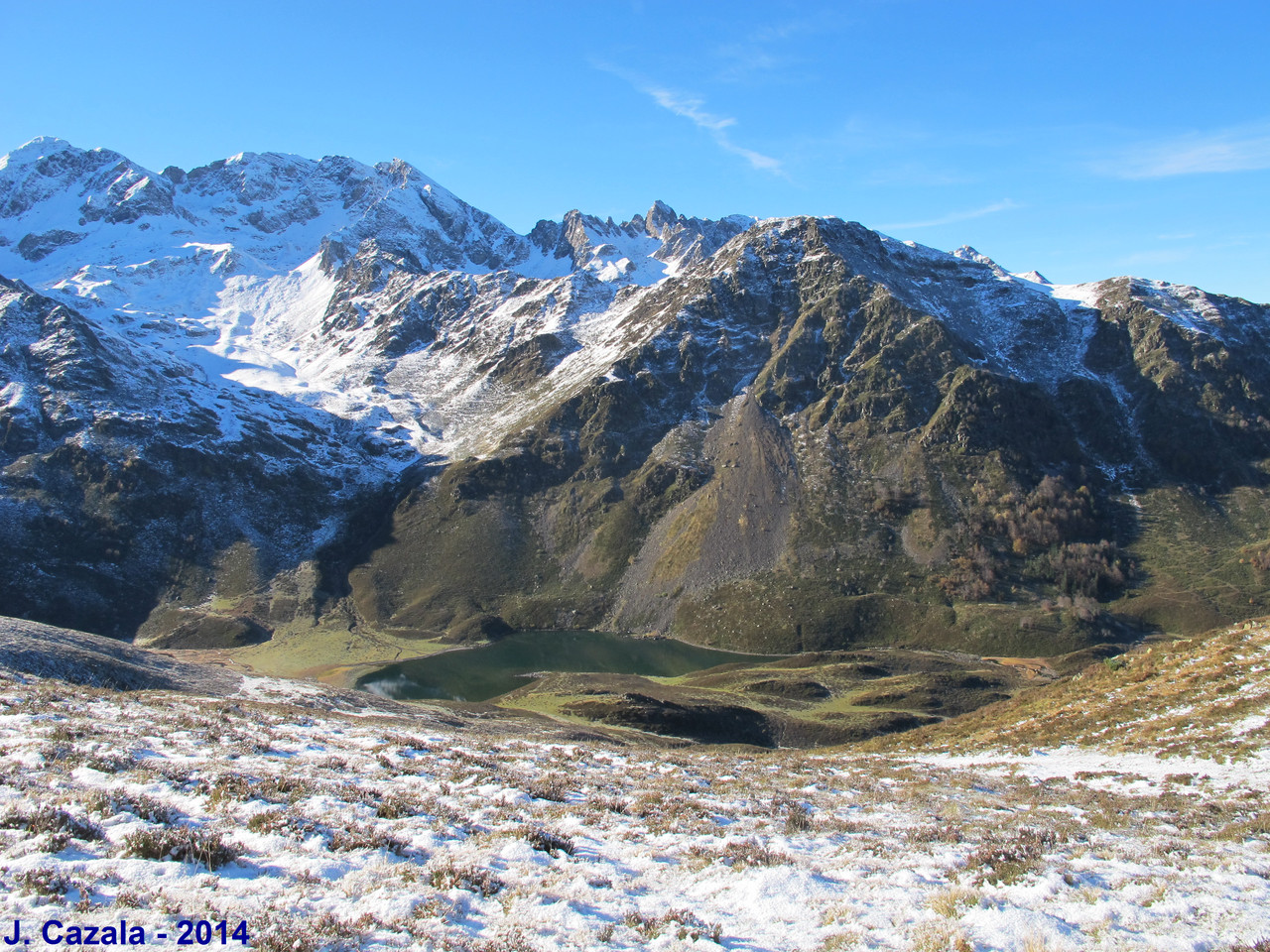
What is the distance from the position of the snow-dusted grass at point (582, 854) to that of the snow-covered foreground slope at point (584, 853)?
0.18 ft

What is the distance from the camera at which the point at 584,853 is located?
47.6 feet

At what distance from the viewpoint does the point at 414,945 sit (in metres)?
9.62

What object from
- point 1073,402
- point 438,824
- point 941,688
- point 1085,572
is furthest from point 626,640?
point 1073,402

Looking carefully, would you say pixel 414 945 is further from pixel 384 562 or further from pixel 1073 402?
pixel 1073 402

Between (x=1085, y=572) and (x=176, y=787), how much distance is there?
510 feet

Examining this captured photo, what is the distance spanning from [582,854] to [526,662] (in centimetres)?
11802

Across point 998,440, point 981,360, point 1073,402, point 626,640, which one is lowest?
point 626,640

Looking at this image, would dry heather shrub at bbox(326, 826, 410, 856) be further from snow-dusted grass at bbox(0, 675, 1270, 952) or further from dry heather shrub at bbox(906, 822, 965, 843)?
dry heather shrub at bbox(906, 822, 965, 843)

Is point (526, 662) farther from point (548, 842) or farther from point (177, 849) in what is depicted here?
point (177, 849)

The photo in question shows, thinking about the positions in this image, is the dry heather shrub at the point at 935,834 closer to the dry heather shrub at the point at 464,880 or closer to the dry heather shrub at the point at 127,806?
the dry heather shrub at the point at 464,880

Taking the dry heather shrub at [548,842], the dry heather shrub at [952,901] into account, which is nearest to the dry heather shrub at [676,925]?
the dry heather shrub at [548,842]

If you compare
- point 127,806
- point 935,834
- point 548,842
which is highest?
point 127,806

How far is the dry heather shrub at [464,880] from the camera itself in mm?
11671

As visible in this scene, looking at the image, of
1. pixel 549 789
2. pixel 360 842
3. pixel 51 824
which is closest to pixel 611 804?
pixel 549 789
